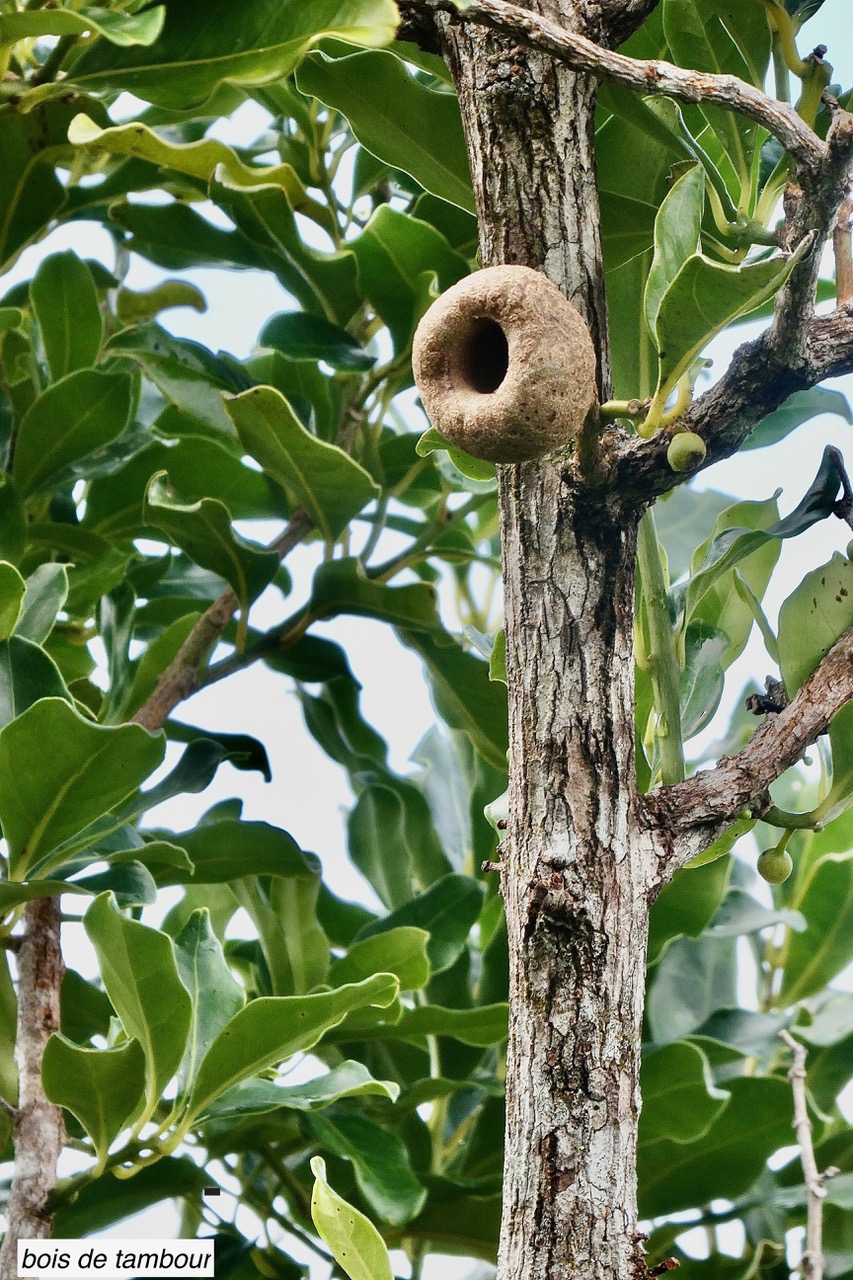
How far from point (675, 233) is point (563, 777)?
0.20 meters

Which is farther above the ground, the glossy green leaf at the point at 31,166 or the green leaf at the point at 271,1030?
the glossy green leaf at the point at 31,166

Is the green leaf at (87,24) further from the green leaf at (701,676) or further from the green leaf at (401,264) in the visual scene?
the green leaf at (701,676)

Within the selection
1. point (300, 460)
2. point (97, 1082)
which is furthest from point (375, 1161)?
point (300, 460)

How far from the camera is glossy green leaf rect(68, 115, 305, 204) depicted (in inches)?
30.2

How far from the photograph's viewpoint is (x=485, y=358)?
0.49 m

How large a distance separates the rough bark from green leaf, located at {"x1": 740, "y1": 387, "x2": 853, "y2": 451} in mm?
533

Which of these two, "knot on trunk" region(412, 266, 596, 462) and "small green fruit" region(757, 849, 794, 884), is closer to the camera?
"knot on trunk" region(412, 266, 596, 462)

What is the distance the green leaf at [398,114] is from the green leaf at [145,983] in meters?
0.40

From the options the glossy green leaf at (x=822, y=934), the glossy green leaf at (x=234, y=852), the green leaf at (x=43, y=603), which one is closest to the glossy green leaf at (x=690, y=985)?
the glossy green leaf at (x=822, y=934)

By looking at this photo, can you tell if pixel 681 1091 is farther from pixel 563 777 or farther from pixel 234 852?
pixel 563 777

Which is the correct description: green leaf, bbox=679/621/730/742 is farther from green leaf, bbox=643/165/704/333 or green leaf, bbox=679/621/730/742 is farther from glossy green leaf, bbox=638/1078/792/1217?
glossy green leaf, bbox=638/1078/792/1217

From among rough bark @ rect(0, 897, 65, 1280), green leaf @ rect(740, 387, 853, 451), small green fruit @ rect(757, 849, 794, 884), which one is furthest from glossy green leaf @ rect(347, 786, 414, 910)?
small green fruit @ rect(757, 849, 794, 884)

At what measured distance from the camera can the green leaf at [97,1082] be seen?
2.26 ft

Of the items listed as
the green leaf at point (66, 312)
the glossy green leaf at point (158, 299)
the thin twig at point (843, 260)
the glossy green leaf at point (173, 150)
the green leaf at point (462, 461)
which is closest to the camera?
the thin twig at point (843, 260)
